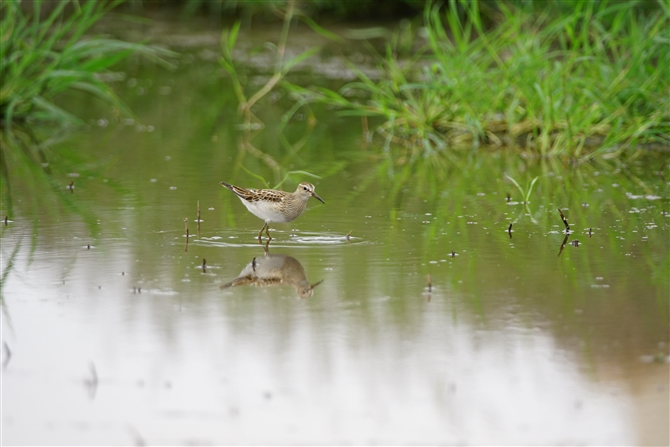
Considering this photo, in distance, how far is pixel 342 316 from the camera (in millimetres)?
5371

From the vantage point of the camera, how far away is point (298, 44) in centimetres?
1978

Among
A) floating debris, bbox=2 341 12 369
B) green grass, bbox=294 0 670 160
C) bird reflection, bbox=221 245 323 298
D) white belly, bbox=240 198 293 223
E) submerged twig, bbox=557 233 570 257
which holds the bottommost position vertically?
floating debris, bbox=2 341 12 369

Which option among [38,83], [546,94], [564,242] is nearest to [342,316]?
[564,242]

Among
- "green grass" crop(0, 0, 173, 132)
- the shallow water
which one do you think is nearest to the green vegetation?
"green grass" crop(0, 0, 173, 132)

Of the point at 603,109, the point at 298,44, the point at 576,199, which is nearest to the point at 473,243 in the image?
the point at 576,199

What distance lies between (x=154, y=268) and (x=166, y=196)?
2215 millimetres

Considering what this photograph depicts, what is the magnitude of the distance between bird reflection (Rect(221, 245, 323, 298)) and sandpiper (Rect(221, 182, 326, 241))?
0.45m

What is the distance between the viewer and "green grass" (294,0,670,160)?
32.6ft

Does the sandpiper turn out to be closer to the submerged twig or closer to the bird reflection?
the bird reflection

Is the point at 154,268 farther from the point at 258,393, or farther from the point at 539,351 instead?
the point at 539,351

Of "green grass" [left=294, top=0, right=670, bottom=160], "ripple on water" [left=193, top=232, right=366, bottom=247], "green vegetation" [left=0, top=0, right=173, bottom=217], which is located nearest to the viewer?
"ripple on water" [left=193, top=232, right=366, bottom=247]

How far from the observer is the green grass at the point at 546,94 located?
992 cm

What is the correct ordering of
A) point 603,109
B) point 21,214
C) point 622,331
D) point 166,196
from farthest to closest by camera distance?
point 603,109, point 166,196, point 21,214, point 622,331

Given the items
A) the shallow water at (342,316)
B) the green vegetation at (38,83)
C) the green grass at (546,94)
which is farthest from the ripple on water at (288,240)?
the green grass at (546,94)
